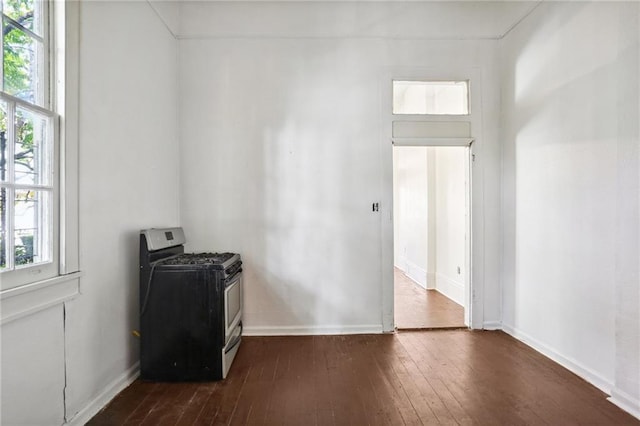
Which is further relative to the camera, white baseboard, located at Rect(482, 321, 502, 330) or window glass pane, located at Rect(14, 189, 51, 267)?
white baseboard, located at Rect(482, 321, 502, 330)

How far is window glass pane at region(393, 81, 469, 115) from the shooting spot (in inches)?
137

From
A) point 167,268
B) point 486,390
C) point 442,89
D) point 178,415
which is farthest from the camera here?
point 442,89

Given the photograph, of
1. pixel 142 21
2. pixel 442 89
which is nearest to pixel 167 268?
pixel 142 21

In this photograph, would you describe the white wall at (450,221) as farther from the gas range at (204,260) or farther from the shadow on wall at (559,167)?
the gas range at (204,260)

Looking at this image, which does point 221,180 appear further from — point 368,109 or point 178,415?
point 178,415

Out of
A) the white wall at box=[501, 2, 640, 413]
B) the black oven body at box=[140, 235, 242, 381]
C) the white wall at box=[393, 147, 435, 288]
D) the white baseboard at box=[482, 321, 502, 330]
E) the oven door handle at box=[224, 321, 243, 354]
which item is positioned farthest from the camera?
the white wall at box=[393, 147, 435, 288]

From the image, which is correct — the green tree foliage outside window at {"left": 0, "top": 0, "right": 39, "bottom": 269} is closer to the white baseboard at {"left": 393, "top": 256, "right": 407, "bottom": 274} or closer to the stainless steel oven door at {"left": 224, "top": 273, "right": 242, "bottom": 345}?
the stainless steel oven door at {"left": 224, "top": 273, "right": 242, "bottom": 345}

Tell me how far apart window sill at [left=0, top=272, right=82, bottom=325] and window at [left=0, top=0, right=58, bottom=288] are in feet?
0.18

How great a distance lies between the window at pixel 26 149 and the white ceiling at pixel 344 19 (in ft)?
5.97

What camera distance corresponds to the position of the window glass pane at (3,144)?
1.51m

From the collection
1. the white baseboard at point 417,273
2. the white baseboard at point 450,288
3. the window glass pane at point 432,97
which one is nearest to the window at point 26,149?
the window glass pane at point 432,97

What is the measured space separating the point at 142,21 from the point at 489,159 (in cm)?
363

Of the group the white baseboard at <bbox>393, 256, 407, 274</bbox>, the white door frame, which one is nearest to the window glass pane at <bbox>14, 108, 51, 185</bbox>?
the white door frame

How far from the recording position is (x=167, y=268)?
240 cm
